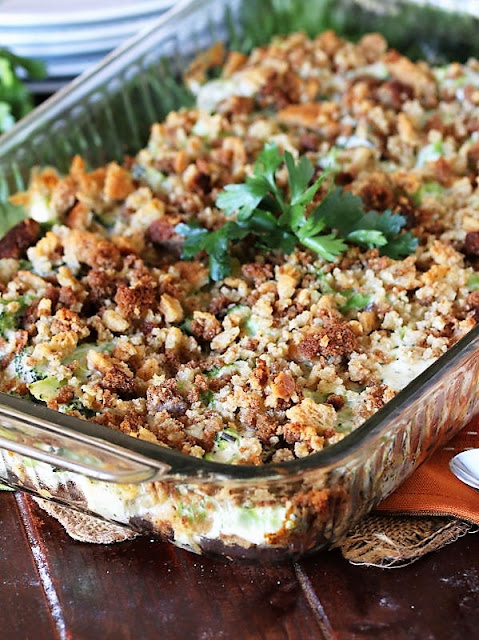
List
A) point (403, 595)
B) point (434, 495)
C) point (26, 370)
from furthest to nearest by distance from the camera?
point (26, 370)
point (434, 495)
point (403, 595)

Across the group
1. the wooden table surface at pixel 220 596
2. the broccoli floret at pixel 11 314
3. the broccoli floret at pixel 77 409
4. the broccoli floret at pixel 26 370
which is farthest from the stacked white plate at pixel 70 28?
the wooden table surface at pixel 220 596

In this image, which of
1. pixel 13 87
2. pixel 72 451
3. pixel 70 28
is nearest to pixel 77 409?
pixel 72 451

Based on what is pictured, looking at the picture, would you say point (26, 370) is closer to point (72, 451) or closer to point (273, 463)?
point (72, 451)

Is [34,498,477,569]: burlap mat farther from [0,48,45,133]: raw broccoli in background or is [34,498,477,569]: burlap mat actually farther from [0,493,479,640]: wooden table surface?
[0,48,45,133]: raw broccoli in background

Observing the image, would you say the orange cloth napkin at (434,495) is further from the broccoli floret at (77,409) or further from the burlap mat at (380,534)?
the broccoli floret at (77,409)

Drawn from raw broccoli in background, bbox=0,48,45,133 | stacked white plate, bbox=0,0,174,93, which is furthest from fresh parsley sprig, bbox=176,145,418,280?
stacked white plate, bbox=0,0,174,93

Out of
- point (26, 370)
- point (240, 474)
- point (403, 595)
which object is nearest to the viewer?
point (240, 474)

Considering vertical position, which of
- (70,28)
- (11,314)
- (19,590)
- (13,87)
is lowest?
(19,590)

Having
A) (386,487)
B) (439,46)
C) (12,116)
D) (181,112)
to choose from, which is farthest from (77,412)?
(439,46)
